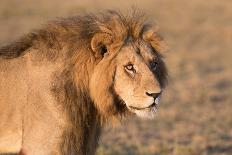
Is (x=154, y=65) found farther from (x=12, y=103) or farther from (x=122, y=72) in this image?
(x=12, y=103)

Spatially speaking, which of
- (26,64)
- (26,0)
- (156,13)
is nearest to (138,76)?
(26,64)

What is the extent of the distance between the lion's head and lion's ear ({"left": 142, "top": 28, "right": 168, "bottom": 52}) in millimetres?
125

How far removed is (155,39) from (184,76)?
10.1 meters

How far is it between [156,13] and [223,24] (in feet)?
14.2

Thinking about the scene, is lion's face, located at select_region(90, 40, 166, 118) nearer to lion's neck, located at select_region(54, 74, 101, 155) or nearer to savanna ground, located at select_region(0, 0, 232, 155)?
lion's neck, located at select_region(54, 74, 101, 155)

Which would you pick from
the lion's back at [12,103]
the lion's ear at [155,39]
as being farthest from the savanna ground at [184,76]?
the lion's back at [12,103]

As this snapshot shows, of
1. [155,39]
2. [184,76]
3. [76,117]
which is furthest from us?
[184,76]

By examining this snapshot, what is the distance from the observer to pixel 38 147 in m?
5.84

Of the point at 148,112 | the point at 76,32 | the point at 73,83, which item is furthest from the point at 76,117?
the point at 76,32

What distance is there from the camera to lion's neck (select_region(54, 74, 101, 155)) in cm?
600

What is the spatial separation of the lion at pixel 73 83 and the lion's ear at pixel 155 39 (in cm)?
9

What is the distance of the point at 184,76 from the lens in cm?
1652

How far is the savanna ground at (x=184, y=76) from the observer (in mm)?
10430

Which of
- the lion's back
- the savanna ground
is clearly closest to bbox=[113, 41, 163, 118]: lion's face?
the lion's back
